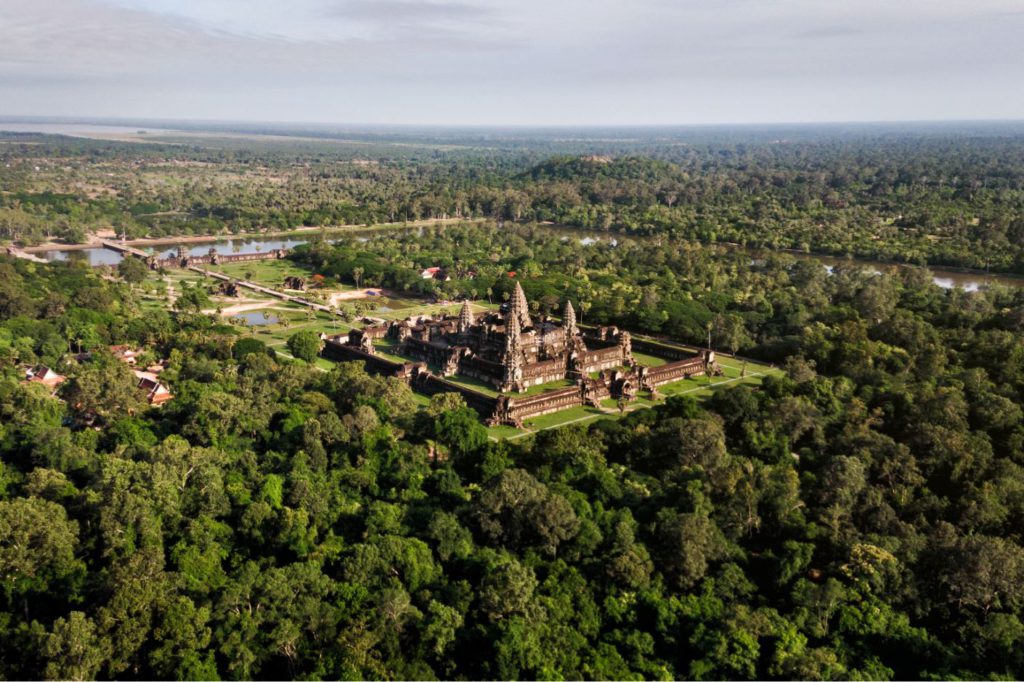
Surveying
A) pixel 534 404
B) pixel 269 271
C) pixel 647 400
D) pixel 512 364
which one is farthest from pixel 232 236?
pixel 647 400

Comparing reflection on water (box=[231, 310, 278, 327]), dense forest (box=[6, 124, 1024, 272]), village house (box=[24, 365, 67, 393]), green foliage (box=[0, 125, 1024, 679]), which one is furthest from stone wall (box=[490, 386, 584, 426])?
dense forest (box=[6, 124, 1024, 272])

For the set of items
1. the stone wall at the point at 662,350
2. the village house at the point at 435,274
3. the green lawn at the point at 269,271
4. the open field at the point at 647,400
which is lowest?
the open field at the point at 647,400

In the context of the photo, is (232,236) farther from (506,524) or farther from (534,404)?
(506,524)

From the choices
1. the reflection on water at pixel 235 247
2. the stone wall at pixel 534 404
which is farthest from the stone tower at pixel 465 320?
the reflection on water at pixel 235 247

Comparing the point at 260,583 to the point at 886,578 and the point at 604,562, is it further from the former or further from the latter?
the point at 886,578

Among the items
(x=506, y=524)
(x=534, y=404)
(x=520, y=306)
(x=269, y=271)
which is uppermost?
(x=520, y=306)

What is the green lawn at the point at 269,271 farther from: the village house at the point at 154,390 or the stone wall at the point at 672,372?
the stone wall at the point at 672,372

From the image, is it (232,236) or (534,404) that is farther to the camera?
(232,236)

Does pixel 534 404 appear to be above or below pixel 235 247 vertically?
below

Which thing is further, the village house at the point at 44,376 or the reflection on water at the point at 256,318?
the reflection on water at the point at 256,318
